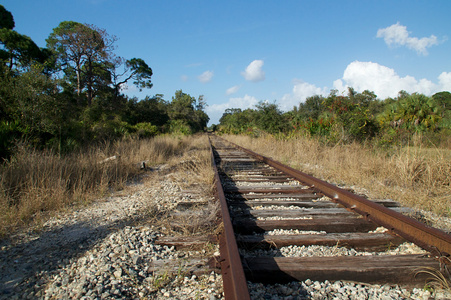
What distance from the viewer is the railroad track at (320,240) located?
1917 mm

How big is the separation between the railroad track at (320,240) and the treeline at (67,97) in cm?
586

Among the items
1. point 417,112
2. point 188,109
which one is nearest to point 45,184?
point 417,112

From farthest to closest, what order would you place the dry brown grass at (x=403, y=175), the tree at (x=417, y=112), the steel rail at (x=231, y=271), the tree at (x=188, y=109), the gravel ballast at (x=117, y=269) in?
the tree at (x=188, y=109), the tree at (x=417, y=112), the dry brown grass at (x=403, y=175), the gravel ballast at (x=117, y=269), the steel rail at (x=231, y=271)

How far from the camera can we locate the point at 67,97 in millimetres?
10156

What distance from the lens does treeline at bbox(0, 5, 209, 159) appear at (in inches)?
288

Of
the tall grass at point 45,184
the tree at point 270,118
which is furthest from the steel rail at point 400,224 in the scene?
the tree at point 270,118

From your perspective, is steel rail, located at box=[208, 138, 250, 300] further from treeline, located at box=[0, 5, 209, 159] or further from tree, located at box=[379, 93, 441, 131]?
tree, located at box=[379, 93, 441, 131]

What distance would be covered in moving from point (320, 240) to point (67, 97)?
10.8 metres

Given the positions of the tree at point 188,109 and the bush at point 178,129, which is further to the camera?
the tree at point 188,109

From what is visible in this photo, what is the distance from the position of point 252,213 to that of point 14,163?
4.87m

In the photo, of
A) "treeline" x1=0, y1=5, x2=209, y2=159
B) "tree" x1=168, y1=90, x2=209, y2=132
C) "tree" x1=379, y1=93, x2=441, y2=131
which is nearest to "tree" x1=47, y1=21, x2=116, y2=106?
"treeline" x1=0, y1=5, x2=209, y2=159

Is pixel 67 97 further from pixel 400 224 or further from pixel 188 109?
pixel 188 109

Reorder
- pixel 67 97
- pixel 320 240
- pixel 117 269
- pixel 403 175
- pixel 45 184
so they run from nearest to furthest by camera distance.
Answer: pixel 117 269, pixel 320 240, pixel 45 184, pixel 403 175, pixel 67 97

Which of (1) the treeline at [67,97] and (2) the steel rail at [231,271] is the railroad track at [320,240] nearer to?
(2) the steel rail at [231,271]
